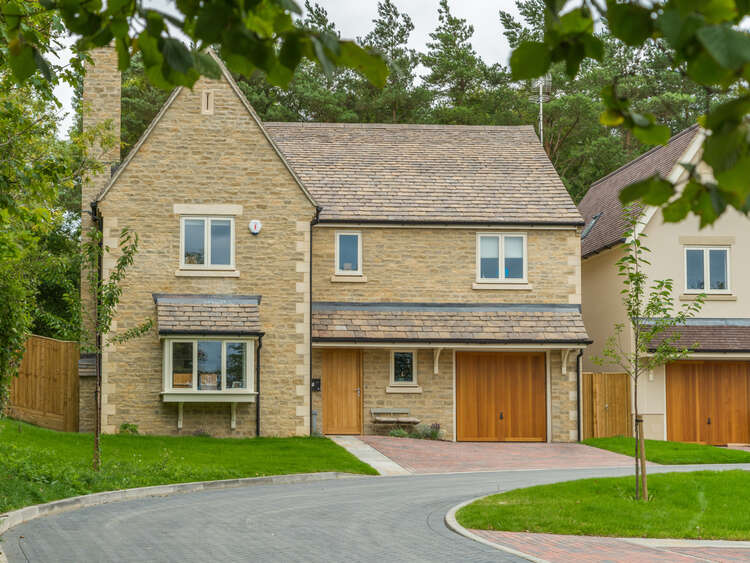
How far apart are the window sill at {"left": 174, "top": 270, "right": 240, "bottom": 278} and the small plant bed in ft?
19.4

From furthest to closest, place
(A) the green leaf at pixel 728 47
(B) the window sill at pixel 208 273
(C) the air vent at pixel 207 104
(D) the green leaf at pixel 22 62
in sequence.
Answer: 1. (C) the air vent at pixel 207 104
2. (B) the window sill at pixel 208 273
3. (D) the green leaf at pixel 22 62
4. (A) the green leaf at pixel 728 47

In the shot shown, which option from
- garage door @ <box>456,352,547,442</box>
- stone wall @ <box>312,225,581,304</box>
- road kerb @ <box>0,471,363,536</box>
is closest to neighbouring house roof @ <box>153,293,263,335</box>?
stone wall @ <box>312,225,581,304</box>

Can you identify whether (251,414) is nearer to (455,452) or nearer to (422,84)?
(455,452)

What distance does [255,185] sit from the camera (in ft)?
86.3

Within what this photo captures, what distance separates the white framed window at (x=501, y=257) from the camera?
28484mm

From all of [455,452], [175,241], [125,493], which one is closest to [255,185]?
[175,241]

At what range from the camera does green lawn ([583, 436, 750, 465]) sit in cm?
2348

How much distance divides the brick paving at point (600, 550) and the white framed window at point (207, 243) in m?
15.2

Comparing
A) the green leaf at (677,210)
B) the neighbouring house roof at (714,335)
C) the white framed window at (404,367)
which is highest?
the neighbouring house roof at (714,335)

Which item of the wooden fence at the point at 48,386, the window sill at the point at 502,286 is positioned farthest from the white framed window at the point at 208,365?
the window sill at the point at 502,286

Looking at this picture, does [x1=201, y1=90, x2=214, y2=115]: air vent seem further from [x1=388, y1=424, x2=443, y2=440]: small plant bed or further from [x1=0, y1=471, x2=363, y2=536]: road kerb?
[x1=0, y1=471, x2=363, y2=536]: road kerb

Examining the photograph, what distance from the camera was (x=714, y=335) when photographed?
2848cm

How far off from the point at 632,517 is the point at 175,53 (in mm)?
11053

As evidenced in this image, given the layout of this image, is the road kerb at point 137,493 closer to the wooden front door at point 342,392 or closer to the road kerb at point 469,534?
the road kerb at point 469,534
